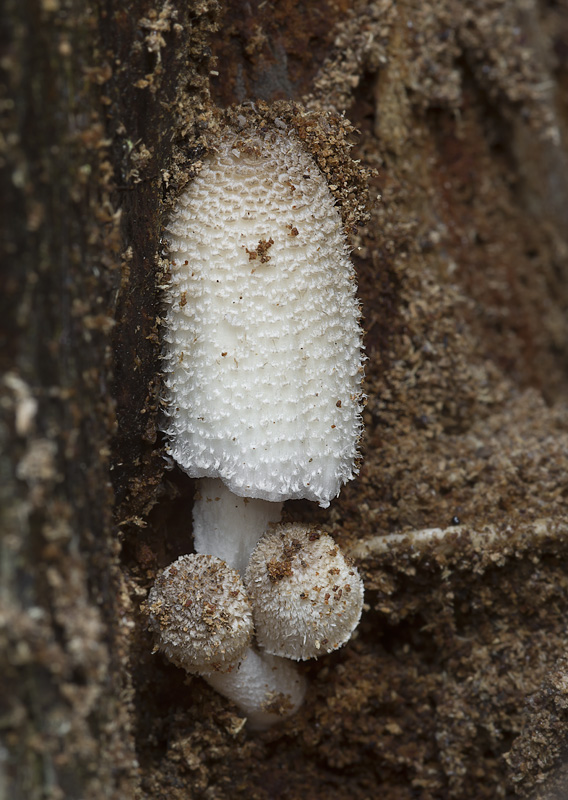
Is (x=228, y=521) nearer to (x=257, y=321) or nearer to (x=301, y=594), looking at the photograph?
(x=301, y=594)

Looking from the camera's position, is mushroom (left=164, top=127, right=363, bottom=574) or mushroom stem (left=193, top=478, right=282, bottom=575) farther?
mushroom stem (left=193, top=478, right=282, bottom=575)

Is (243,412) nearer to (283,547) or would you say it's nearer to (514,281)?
(283,547)

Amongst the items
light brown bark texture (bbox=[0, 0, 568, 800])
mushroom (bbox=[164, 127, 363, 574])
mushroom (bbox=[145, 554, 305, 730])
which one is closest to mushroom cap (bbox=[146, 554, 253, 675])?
mushroom (bbox=[145, 554, 305, 730])

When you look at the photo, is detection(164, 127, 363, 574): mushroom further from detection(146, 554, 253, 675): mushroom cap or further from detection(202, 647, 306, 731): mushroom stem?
detection(202, 647, 306, 731): mushroom stem

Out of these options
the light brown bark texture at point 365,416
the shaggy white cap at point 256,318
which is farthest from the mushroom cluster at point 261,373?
the light brown bark texture at point 365,416

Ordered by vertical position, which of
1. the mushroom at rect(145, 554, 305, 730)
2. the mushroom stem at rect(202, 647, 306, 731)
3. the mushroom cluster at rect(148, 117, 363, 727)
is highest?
the mushroom cluster at rect(148, 117, 363, 727)

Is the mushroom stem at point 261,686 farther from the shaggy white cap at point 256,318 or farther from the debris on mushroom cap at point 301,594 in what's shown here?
the shaggy white cap at point 256,318
